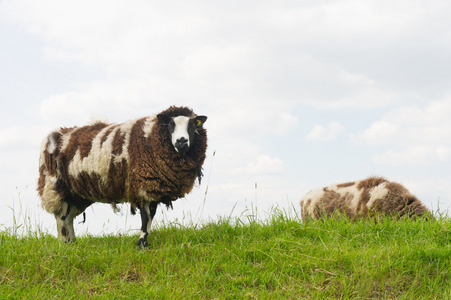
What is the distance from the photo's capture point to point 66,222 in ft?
30.2

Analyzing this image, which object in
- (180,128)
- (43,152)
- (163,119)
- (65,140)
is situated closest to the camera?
(180,128)

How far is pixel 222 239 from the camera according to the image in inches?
303

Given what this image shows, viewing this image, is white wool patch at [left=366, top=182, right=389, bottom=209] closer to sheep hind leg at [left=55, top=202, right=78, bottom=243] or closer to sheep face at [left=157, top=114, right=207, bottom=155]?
sheep face at [left=157, top=114, right=207, bottom=155]

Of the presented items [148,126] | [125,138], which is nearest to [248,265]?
[148,126]

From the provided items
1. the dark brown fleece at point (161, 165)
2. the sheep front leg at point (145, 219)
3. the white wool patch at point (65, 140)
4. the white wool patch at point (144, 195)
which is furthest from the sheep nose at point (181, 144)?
the white wool patch at point (65, 140)

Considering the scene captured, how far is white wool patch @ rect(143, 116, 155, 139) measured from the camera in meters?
8.06

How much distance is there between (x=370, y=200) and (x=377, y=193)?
0.75ft

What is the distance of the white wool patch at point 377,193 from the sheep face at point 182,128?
13.6 feet

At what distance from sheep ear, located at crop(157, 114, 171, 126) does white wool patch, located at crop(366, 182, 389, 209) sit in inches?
185

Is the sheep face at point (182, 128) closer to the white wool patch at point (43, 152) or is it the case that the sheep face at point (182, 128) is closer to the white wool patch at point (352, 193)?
the white wool patch at point (43, 152)

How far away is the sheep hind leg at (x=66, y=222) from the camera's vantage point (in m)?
9.10

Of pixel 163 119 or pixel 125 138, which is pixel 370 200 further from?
pixel 125 138

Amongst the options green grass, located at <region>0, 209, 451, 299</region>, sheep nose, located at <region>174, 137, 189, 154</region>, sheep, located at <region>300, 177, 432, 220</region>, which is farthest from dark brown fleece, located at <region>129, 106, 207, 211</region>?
sheep, located at <region>300, 177, 432, 220</region>

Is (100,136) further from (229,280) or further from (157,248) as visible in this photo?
(229,280)
